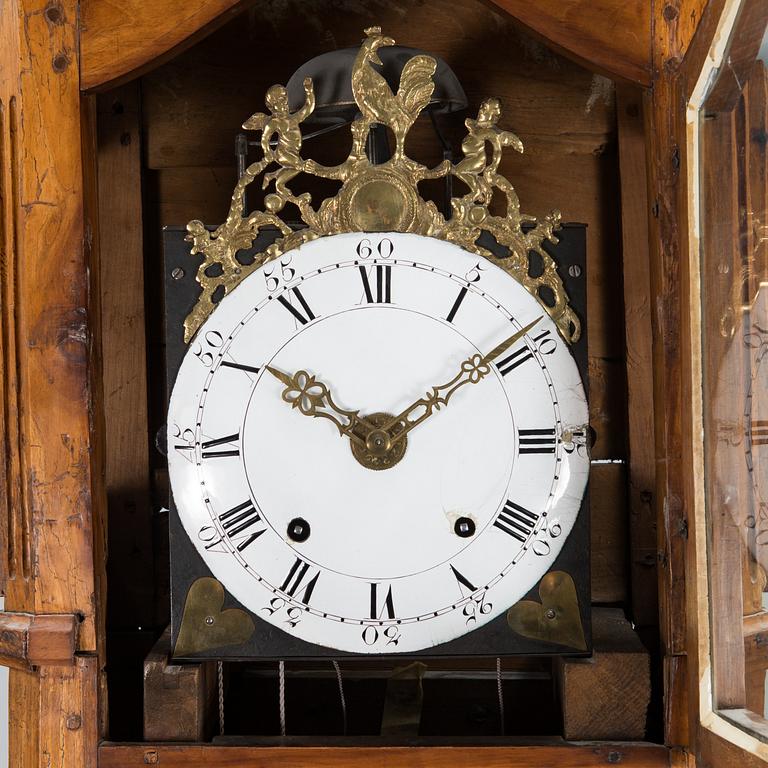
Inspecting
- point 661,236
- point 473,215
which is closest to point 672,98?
point 661,236

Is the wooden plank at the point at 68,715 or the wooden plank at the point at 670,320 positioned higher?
the wooden plank at the point at 670,320

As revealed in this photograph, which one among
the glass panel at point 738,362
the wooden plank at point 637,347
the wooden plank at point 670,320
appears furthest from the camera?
the wooden plank at point 637,347

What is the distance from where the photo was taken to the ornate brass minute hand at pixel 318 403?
130 cm

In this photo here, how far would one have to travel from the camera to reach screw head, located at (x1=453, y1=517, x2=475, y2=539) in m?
1.33

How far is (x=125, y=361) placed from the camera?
67.1 inches

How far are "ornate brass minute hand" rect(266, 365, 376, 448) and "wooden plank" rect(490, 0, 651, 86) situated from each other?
0.51 meters

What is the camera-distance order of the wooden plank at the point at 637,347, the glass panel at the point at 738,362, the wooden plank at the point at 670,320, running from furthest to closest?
the wooden plank at the point at 637,347 < the wooden plank at the point at 670,320 < the glass panel at the point at 738,362

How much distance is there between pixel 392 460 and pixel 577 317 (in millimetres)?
291

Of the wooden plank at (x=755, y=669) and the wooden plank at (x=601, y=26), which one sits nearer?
the wooden plank at (x=755, y=669)

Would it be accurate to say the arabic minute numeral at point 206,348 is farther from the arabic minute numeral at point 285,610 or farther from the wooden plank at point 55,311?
the arabic minute numeral at point 285,610

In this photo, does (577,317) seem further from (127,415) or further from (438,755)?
(127,415)

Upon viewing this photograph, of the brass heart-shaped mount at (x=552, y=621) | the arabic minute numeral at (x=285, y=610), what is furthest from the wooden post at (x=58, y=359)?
the brass heart-shaped mount at (x=552, y=621)

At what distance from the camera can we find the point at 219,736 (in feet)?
4.39

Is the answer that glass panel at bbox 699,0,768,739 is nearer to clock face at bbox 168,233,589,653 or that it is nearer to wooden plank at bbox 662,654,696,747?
wooden plank at bbox 662,654,696,747
